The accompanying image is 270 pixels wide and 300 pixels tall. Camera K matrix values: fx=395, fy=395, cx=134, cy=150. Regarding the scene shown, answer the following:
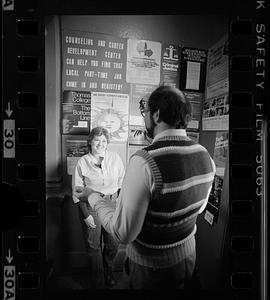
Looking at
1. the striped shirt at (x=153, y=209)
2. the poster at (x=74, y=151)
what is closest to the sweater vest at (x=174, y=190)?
the striped shirt at (x=153, y=209)

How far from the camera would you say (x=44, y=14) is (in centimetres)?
98

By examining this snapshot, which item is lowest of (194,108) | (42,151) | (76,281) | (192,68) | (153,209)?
(76,281)

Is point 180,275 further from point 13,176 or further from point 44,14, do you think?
point 44,14

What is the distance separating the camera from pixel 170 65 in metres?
1.01

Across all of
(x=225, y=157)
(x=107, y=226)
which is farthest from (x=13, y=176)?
(x=225, y=157)

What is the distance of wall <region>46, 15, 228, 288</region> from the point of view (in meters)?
0.98

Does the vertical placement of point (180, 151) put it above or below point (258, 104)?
below

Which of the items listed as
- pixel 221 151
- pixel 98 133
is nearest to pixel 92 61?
pixel 98 133

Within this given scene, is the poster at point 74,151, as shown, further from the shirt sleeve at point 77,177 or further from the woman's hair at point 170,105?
the woman's hair at point 170,105

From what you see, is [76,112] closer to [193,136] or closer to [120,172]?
[120,172]

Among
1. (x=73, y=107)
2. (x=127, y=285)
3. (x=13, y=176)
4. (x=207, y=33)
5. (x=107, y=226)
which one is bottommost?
(x=127, y=285)

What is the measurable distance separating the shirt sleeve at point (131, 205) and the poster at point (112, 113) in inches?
2.9

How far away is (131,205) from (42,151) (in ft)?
0.85

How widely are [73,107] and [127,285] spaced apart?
473mm
